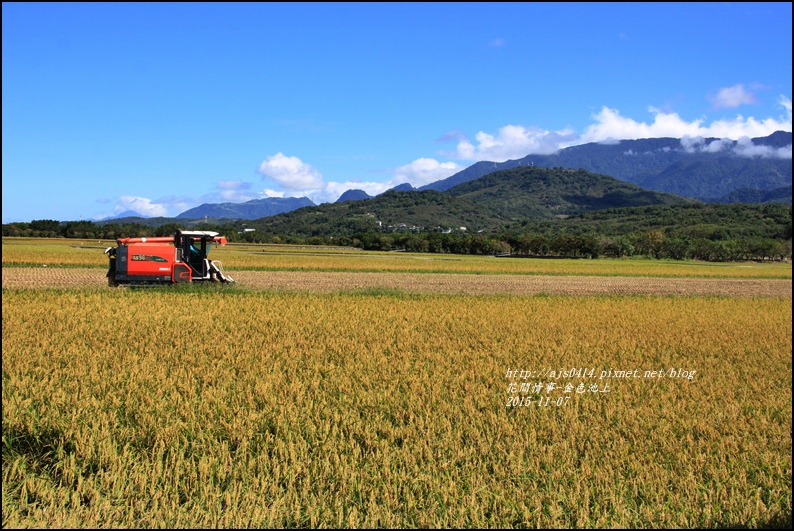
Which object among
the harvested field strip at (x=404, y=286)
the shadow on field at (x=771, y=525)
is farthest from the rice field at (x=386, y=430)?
the harvested field strip at (x=404, y=286)

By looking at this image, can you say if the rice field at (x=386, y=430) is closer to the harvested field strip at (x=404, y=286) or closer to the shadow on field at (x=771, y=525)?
the shadow on field at (x=771, y=525)

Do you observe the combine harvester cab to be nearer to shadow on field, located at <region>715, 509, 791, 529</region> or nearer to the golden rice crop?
the golden rice crop

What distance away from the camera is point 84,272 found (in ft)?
112

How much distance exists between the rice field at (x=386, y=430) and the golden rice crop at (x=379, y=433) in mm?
30

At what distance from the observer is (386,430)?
675 cm

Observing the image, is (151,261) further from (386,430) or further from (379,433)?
(386,430)

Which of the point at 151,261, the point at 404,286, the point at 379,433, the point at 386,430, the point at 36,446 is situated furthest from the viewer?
the point at 404,286

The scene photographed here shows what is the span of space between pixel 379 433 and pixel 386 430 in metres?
0.17

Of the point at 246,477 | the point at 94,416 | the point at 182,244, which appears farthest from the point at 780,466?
the point at 182,244

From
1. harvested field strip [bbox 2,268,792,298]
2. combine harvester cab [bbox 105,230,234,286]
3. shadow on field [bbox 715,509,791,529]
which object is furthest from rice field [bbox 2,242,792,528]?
harvested field strip [bbox 2,268,792,298]

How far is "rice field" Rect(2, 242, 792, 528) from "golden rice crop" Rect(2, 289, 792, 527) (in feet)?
0.10

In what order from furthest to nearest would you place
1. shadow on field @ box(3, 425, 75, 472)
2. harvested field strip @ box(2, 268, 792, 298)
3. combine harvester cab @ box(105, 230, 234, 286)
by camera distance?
1. harvested field strip @ box(2, 268, 792, 298)
2. combine harvester cab @ box(105, 230, 234, 286)
3. shadow on field @ box(3, 425, 75, 472)

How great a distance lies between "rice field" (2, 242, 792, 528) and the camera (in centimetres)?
517

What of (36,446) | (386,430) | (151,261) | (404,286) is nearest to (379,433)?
(386,430)
